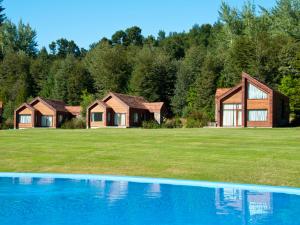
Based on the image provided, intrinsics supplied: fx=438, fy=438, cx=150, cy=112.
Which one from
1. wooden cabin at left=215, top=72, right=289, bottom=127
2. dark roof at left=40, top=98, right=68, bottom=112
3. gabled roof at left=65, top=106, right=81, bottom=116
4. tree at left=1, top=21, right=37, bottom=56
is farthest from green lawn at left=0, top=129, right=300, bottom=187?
tree at left=1, top=21, right=37, bottom=56

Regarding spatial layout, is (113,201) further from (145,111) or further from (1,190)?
(145,111)

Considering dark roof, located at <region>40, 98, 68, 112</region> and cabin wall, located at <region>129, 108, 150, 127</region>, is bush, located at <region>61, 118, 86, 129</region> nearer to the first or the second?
dark roof, located at <region>40, 98, 68, 112</region>

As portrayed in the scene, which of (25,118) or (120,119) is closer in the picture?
(120,119)

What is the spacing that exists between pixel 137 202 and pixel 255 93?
4106 cm

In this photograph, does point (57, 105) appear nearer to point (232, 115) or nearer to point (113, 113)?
point (113, 113)

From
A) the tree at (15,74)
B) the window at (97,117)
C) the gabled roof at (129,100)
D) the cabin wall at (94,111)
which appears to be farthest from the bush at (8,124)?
the tree at (15,74)

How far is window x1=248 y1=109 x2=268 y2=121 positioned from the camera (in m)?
53.7

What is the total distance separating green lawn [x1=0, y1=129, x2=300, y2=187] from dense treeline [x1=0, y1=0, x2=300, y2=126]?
35.3 metres

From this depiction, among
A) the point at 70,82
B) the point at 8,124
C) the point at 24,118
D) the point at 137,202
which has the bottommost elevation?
the point at 137,202

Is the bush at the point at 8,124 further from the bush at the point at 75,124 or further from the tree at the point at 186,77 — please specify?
the tree at the point at 186,77

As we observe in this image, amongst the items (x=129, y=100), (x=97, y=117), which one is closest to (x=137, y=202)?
(x=97, y=117)

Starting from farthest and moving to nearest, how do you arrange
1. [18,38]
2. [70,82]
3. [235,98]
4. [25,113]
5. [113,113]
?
[18,38]
[70,82]
[25,113]
[113,113]
[235,98]

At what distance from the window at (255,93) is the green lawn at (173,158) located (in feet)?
72.7

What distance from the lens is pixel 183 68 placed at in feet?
274
